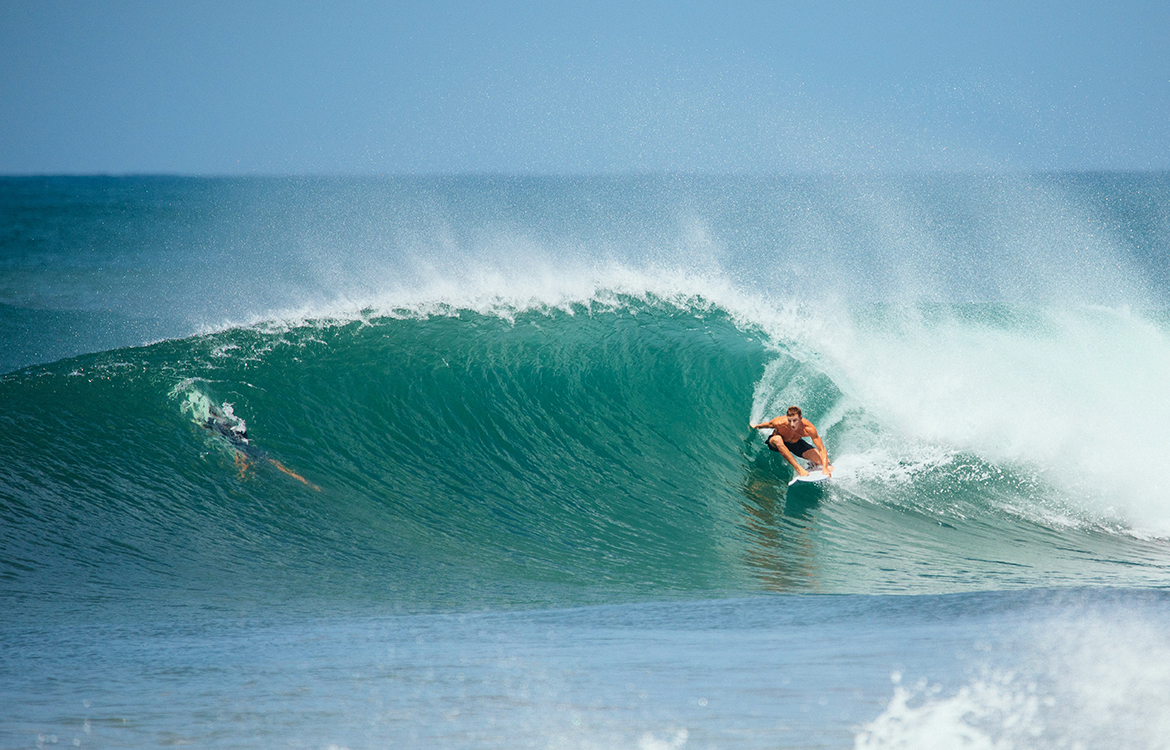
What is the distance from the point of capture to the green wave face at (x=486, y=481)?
19.7 feet

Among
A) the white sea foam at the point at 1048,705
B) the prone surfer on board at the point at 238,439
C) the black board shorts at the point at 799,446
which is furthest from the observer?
the black board shorts at the point at 799,446

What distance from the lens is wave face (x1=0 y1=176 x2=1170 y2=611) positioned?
242 inches

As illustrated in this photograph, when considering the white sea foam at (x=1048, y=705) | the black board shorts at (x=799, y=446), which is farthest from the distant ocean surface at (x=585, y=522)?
the black board shorts at (x=799, y=446)

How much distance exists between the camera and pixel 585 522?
723 cm

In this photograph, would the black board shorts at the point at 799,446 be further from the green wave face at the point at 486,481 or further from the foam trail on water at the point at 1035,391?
the foam trail on water at the point at 1035,391

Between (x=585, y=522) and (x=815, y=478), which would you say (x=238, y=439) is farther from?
(x=815, y=478)

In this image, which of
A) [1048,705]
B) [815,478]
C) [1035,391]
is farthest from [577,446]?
[1048,705]

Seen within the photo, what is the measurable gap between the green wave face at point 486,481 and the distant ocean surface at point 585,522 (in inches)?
1.5

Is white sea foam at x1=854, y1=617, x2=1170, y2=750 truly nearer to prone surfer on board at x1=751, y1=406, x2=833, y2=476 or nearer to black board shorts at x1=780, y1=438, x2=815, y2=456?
prone surfer on board at x1=751, y1=406, x2=833, y2=476

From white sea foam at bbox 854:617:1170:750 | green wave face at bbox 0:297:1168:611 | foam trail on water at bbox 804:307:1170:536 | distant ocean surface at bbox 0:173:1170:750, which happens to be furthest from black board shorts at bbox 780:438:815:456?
white sea foam at bbox 854:617:1170:750

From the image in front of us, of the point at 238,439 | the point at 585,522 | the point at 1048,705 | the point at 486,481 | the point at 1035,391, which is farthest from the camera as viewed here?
the point at 1035,391

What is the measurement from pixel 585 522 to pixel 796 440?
239 cm

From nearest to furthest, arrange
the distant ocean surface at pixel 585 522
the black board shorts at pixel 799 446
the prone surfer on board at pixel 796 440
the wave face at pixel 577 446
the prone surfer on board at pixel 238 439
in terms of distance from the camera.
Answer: the distant ocean surface at pixel 585 522, the wave face at pixel 577 446, the prone surfer on board at pixel 238 439, the prone surfer on board at pixel 796 440, the black board shorts at pixel 799 446

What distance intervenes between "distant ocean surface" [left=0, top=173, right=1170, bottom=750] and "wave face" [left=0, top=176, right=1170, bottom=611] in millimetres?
44
